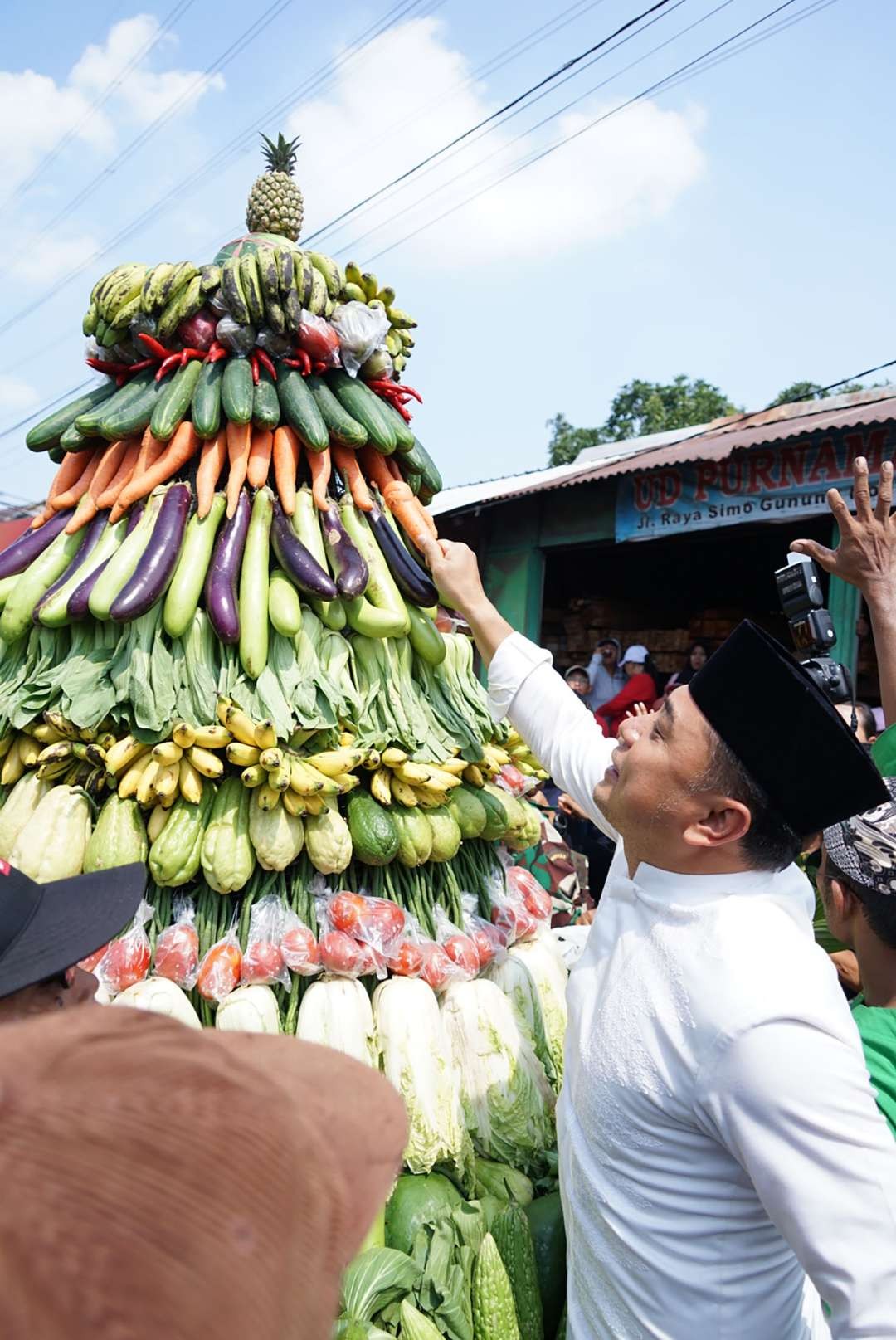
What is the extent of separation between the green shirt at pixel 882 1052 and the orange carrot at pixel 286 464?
1855 millimetres

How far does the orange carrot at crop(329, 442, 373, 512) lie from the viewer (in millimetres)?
2705

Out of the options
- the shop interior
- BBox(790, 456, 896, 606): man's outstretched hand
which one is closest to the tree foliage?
the shop interior

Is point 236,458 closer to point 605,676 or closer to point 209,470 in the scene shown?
point 209,470

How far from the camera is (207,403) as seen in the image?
2510 mm

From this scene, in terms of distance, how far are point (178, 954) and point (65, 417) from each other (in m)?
1.65

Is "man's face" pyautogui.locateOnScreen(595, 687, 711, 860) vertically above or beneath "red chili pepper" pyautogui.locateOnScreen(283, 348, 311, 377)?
beneath

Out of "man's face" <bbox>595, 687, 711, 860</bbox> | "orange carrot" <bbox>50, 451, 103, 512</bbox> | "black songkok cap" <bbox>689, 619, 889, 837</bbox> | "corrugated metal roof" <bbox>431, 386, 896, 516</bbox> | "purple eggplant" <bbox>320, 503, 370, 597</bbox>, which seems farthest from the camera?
"corrugated metal roof" <bbox>431, 386, 896, 516</bbox>

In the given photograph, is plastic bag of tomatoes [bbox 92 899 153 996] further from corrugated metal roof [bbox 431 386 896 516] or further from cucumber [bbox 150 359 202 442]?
corrugated metal roof [bbox 431 386 896 516]

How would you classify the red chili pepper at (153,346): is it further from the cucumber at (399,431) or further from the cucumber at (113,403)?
the cucumber at (399,431)

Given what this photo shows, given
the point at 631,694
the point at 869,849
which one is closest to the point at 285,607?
the point at 869,849

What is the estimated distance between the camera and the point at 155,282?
8.27 feet

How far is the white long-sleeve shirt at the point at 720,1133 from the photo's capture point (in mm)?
1230

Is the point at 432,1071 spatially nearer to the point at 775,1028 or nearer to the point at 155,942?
the point at 155,942

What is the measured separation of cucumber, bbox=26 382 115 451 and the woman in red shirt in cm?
599
